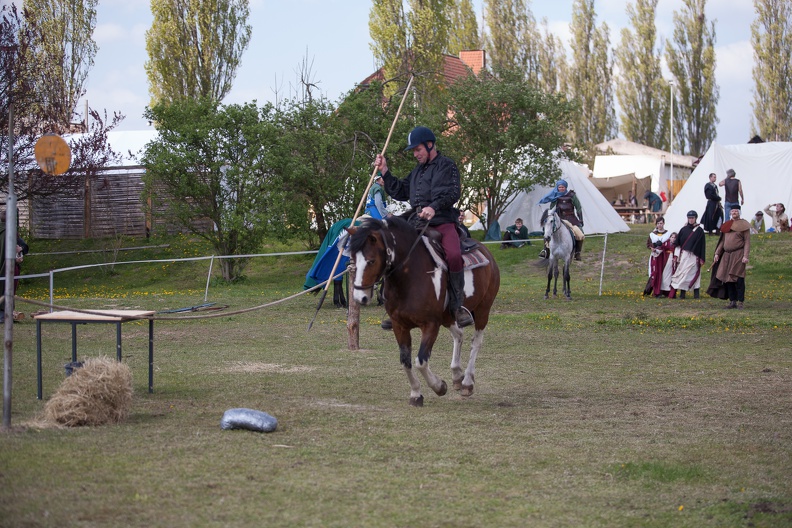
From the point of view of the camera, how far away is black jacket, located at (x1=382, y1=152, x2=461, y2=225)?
29.3 ft

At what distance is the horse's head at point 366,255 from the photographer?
802 cm

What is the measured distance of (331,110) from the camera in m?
26.6

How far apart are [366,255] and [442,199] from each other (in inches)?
49.5

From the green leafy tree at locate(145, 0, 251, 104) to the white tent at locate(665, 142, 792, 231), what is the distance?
19519 millimetres

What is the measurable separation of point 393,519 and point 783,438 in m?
3.98

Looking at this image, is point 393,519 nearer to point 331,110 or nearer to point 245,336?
point 245,336

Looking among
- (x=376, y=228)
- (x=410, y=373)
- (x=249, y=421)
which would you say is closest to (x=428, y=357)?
(x=410, y=373)

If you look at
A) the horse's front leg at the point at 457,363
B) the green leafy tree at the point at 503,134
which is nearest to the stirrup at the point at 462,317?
the horse's front leg at the point at 457,363

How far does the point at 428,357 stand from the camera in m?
8.41

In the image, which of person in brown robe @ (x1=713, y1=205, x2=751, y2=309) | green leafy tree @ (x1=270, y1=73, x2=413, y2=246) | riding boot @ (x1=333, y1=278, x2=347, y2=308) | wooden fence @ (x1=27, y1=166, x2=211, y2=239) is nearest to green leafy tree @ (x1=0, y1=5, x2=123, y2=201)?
wooden fence @ (x1=27, y1=166, x2=211, y2=239)

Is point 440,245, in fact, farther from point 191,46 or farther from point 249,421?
point 191,46

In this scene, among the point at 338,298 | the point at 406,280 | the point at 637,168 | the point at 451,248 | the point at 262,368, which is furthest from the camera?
the point at 637,168

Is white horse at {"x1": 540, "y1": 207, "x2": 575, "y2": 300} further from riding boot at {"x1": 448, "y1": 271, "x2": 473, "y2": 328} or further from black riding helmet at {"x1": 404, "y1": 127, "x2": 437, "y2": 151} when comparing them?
black riding helmet at {"x1": 404, "y1": 127, "x2": 437, "y2": 151}

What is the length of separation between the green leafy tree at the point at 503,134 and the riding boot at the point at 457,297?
21284 millimetres
